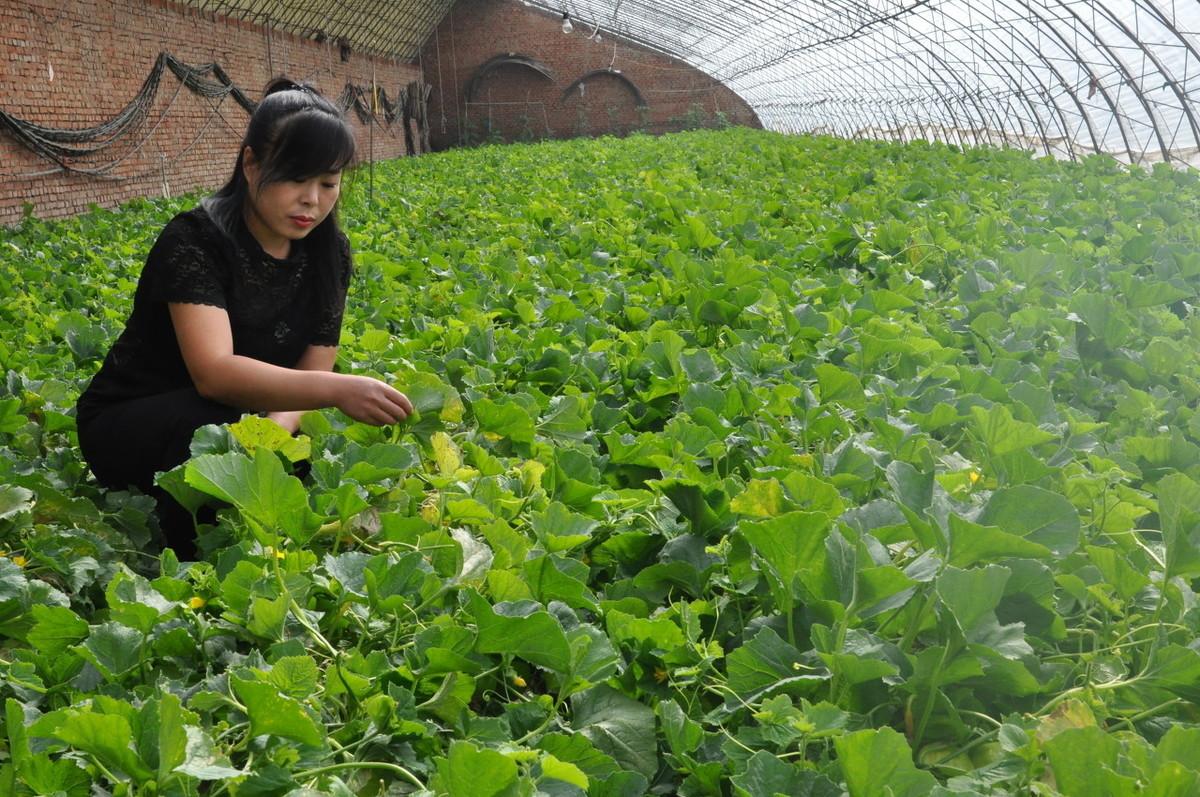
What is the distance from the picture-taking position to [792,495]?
156 centimetres

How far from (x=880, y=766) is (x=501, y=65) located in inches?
1487

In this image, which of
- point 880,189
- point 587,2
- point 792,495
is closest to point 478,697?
point 792,495

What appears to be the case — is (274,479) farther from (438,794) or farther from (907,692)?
(907,692)

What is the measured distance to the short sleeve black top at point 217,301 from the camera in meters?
2.68

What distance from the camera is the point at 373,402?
211cm

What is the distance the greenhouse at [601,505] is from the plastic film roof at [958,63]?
10.2 metres


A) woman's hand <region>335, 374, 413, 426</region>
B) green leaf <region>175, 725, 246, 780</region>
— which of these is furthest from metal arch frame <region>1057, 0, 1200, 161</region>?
green leaf <region>175, 725, 246, 780</region>

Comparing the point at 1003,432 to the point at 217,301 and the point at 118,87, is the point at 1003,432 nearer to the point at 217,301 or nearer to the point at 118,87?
the point at 217,301

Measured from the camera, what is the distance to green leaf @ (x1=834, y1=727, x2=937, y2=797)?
39.3 inches

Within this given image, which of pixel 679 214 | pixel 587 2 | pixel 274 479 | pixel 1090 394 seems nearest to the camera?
pixel 274 479

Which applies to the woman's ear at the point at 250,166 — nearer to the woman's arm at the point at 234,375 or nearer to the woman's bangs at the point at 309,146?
the woman's bangs at the point at 309,146

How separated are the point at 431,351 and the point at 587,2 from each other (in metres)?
→ 34.9

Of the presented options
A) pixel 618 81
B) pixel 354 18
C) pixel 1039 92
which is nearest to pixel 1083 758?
pixel 1039 92

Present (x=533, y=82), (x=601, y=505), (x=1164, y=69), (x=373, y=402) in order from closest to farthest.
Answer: (x=601, y=505)
(x=373, y=402)
(x=1164, y=69)
(x=533, y=82)
